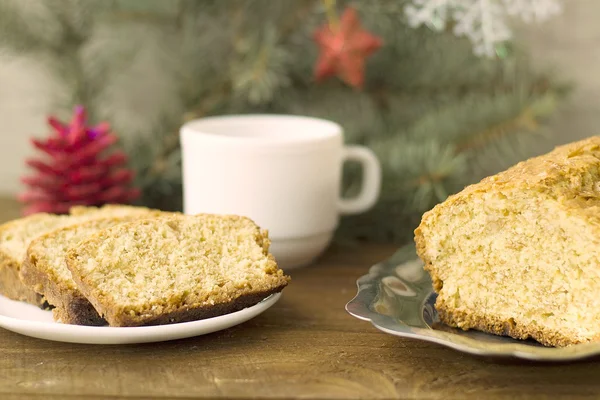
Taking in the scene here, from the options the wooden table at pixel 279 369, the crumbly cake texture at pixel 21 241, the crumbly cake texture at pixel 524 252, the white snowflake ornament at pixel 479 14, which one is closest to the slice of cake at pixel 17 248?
the crumbly cake texture at pixel 21 241

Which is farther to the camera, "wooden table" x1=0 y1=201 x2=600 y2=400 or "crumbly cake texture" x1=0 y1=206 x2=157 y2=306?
"crumbly cake texture" x1=0 y1=206 x2=157 y2=306

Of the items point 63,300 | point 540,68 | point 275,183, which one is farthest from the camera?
point 540,68

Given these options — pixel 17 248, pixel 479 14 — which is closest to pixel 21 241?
pixel 17 248

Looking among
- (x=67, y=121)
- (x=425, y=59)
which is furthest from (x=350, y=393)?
(x=67, y=121)

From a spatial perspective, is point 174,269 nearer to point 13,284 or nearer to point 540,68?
point 13,284

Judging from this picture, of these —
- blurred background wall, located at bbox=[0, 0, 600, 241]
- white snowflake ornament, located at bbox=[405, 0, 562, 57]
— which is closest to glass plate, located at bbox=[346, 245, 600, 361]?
white snowflake ornament, located at bbox=[405, 0, 562, 57]

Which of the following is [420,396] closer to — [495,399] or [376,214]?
[495,399]

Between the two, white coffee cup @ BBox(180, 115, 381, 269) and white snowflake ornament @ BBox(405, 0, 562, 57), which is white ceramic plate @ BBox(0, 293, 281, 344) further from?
white snowflake ornament @ BBox(405, 0, 562, 57)
